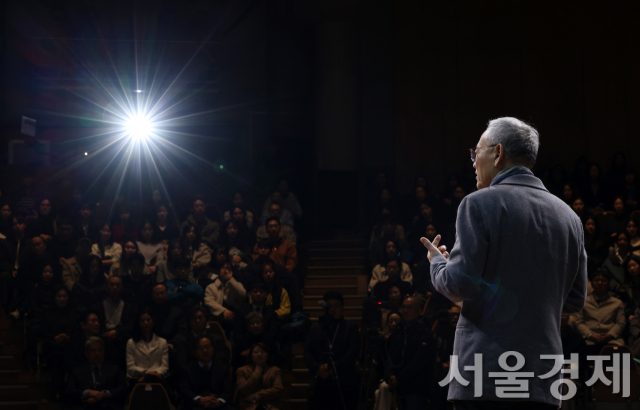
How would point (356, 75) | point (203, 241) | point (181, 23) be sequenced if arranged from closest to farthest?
point (203, 241), point (356, 75), point (181, 23)

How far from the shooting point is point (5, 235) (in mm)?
7090

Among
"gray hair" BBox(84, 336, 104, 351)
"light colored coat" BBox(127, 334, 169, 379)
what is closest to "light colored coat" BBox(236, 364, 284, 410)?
"light colored coat" BBox(127, 334, 169, 379)

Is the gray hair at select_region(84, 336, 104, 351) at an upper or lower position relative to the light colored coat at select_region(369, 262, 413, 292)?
lower

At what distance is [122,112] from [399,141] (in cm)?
509

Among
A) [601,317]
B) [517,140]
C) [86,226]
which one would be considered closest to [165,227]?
[86,226]

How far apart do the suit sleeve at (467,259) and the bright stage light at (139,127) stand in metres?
10.3

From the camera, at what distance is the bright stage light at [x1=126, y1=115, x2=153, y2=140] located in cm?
1096

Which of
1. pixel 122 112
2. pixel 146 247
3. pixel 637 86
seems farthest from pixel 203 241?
pixel 637 86

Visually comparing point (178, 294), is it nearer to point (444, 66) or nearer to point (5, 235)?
point (5, 235)

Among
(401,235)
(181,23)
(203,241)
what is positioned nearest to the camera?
(203,241)

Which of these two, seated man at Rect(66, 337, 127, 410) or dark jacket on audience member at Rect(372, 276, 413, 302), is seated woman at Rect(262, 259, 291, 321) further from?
seated man at Rect(66, 337, 127, 410)

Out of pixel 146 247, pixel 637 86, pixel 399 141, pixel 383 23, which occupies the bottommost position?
pixel 146 247

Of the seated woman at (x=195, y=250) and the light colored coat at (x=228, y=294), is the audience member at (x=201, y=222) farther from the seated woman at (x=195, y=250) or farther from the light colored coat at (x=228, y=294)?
the light colored coat at (x=228, y=294)

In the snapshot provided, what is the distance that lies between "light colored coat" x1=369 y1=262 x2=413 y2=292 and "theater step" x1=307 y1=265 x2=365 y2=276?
3.64ft
